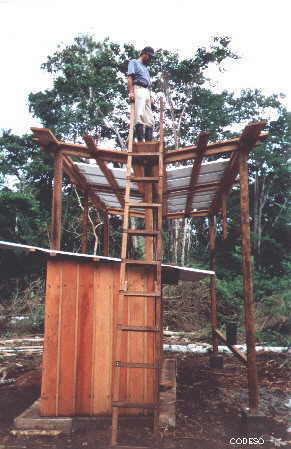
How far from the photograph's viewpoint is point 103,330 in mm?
4758

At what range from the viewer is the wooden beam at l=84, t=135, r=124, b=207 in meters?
4.83

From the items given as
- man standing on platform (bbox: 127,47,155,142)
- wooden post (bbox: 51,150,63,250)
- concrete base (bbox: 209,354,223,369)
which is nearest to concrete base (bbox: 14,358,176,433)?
wooden post (bbox: 51,150,63,250)

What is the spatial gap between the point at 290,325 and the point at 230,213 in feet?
43.2

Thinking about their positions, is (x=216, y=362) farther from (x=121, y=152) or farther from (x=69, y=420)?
(x=121, y=152)

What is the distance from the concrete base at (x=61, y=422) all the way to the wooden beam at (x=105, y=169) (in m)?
3.55

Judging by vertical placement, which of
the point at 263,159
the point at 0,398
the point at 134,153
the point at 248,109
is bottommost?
the point at 0,398

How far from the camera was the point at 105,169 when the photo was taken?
5.62 metres

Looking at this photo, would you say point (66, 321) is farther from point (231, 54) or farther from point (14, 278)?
point (231, 54)

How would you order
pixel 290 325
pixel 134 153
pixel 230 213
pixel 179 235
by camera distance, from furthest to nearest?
pixel 230 213 → pixel 179 235 → pixel 290 325 → pixel 134 153

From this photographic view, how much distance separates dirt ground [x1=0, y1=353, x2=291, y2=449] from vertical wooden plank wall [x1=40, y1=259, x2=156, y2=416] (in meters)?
0.39

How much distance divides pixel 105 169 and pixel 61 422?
142 inches

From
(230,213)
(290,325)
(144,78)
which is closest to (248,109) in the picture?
(230,213)

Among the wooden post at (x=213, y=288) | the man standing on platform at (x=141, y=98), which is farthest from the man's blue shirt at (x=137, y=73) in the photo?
the wooden post at (x=213, y=288)

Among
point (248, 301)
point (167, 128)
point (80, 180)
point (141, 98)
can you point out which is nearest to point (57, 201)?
point (80, 180)
